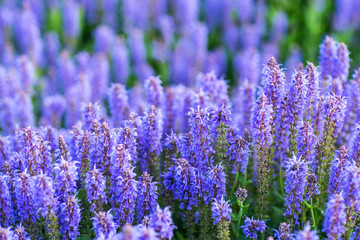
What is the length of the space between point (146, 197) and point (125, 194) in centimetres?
24

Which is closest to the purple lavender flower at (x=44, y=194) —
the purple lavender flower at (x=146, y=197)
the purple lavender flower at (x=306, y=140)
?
the purple lavender flower at (x=146, y=197)

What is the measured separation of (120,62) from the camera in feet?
31.8

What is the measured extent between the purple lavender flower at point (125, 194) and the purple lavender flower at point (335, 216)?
1579 millimetres

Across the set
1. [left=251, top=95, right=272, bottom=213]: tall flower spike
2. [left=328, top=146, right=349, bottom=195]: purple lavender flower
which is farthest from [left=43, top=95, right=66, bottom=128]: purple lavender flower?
[left=328, top=146, right=349, bottom=195]: purple lavender flower

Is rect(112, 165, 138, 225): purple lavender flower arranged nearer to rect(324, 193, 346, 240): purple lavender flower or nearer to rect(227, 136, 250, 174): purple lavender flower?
rect(227, 136, 250, 174): purple lavender flower

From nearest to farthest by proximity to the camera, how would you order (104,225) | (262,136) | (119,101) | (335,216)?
(335,216), (104,225), (262,136), (119,101)

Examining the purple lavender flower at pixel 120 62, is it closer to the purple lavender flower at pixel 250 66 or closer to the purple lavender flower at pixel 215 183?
the purple lavender flower at pixel 250 66

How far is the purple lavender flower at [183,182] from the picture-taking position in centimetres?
456

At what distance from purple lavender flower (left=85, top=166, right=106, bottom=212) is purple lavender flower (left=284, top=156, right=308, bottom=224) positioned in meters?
1.62

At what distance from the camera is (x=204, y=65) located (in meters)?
9.83

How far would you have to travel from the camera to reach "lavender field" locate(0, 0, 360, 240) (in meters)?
4.34

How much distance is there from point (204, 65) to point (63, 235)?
19.4 feet

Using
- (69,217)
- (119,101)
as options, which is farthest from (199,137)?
(119,101)

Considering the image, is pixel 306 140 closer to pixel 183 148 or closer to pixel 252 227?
pixel 252 227
